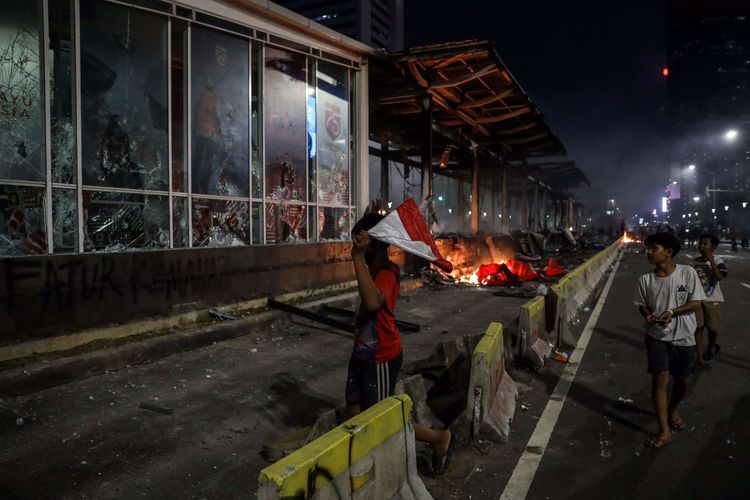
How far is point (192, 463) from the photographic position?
3.89m

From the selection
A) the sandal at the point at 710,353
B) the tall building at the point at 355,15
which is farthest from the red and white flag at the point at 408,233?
the tall building at the point at 355,15

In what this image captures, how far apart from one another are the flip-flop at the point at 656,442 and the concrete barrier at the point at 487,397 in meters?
1.20

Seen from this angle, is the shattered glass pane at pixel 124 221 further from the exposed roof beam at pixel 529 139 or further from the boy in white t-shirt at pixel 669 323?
the exposed roof beam at pixel 529 139

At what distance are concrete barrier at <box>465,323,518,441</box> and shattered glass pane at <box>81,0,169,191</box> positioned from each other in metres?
6.39

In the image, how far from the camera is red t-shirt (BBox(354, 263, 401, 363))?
3174 mm

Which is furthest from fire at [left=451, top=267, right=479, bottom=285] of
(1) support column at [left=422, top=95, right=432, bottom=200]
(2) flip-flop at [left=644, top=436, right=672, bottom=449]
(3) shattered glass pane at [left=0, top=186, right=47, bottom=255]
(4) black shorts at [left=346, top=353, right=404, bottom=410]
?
(4) black shorts at [left=346, top=353, right=404, bottom=410]

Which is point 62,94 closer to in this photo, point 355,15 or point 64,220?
point 64,220

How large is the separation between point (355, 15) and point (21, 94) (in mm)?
117720


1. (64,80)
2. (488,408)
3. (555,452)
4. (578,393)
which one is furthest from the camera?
(64,80)

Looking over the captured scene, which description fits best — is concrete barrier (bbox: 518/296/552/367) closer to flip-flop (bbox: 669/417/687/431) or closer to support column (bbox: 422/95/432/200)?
flip-flop (bbox: 669/417/687/431)

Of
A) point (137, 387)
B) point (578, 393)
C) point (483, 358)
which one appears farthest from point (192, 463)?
point (578, 393)

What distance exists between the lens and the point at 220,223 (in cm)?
932

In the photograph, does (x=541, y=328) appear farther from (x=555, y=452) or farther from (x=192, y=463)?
(x=192, y=463)

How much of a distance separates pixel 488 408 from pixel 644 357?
13.6 feet
